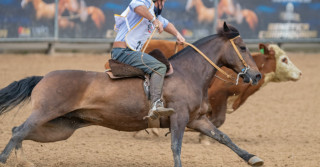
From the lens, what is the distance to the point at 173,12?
1562 centimetres

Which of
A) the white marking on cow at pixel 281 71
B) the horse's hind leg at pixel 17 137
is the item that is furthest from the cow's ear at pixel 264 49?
the horse's hind leg at pixel 17 137

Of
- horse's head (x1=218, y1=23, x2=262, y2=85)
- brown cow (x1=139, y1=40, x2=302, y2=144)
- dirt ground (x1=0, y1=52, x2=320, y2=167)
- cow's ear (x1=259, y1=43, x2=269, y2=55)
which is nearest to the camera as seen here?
horse's head (x1=218, y1=23, x2=262, y2=85)

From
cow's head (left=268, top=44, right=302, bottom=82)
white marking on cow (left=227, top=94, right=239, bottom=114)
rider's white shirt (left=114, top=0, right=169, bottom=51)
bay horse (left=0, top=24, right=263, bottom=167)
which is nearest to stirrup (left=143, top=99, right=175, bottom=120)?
bay horse (left=0, top=24, right=263, bottom=167)

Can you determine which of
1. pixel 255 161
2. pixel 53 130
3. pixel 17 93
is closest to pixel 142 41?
pixel 53 130

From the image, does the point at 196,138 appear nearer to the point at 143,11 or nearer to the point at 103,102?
the point at 103,102

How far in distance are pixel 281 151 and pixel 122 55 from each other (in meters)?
3.24

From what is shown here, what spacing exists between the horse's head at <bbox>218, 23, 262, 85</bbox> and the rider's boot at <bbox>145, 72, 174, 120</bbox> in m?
1.03

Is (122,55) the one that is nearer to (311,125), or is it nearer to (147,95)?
(147,95)

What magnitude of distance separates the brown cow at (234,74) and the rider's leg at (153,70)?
2751 millimetres

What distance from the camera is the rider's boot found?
21.7 feet

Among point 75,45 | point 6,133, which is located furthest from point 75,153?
point 75,45

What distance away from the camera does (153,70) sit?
677 cm

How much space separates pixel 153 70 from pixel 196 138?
3.51 m

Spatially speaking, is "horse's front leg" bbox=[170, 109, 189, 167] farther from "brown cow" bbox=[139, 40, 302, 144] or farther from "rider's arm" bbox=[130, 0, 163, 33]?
"brown cow" bbox=[139, 40, 302, 144]
